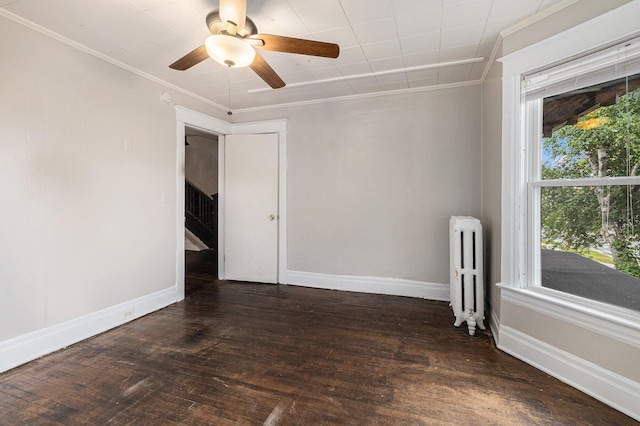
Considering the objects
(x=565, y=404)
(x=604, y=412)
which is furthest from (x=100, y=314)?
(x=604, y=412)

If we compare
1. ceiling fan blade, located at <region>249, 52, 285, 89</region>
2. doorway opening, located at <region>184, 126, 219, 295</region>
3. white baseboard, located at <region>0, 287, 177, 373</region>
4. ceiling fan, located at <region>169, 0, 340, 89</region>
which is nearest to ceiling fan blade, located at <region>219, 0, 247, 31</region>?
ceiling fan, located at <region>169, 0, 340, 89</region>

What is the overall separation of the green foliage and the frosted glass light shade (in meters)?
2.15

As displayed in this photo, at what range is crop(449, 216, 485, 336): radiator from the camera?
8.39 ft

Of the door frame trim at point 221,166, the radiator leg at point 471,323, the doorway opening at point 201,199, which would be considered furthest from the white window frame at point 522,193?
the doorway opening at point 201,199

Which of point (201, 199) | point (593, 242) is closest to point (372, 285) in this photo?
point (593, 242)

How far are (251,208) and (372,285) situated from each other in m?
2.01

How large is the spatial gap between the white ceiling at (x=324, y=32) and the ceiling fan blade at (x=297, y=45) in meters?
0.34

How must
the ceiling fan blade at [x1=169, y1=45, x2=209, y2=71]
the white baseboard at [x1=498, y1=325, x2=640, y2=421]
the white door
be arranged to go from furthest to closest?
the white door
the ceiling fan blade at [x1=169, y1=45, x2=209, y2=71]
the white baseboard at [x1=498, y1=325, x2=640, y2=421]

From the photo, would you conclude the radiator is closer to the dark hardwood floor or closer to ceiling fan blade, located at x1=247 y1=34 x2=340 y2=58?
the dark hardwood floor

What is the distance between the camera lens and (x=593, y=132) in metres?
1.84

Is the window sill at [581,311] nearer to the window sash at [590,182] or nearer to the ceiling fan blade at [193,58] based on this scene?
the window sash at [590,182]

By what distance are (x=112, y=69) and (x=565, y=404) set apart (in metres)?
4.31

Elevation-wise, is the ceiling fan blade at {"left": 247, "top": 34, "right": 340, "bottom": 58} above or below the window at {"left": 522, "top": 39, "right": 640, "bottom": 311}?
above

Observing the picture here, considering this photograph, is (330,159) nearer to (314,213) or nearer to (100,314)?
(314,213)
